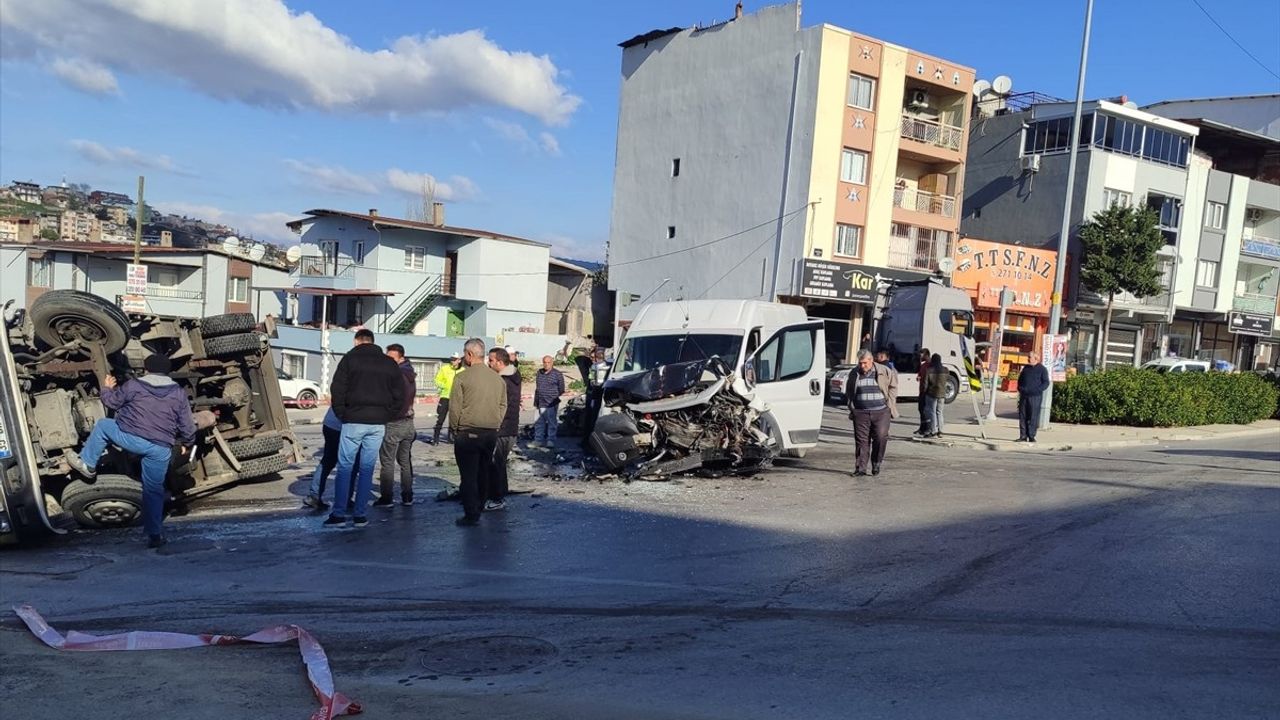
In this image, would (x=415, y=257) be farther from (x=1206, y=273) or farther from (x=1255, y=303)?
(x=1255, y=303)

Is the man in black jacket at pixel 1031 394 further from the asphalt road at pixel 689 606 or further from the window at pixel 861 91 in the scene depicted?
the window at pixel 861 91

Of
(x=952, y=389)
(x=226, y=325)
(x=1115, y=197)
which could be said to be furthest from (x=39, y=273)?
(x=1115, y=197)

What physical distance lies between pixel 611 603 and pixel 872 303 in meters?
31.7

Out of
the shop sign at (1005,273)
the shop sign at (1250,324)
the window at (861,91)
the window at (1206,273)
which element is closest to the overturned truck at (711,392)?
the window at (861,91)

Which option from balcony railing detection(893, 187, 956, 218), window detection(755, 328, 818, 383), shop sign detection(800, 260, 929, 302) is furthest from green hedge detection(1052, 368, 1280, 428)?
balcony railing detection(893, 187, 956, 218)

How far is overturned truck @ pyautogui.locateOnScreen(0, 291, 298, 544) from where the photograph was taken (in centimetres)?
741

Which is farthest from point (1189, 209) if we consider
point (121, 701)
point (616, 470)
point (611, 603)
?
point (121, 701)

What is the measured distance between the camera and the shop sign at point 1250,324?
49.4 meters

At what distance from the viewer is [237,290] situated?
46594 mm

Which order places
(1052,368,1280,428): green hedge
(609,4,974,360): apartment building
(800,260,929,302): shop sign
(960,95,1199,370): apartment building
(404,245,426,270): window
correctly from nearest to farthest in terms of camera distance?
(1052,368,1280,428): green hedge → (800,260,929,302): shop sign → (609,4,974,360): apartment building → (960,95,1199,370): apartment building → (404,245,426,270): window

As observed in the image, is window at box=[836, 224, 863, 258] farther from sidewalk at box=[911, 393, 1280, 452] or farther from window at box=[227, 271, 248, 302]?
window at box=[227, 271, 248, 302]

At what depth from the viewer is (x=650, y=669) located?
493cm

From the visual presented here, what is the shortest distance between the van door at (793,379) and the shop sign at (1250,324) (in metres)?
46.8

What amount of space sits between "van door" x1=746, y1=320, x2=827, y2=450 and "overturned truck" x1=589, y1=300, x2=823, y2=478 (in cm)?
1
